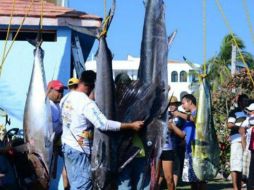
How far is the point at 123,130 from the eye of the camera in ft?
19.1

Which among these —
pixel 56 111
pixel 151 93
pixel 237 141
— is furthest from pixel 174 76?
pixel 151 93

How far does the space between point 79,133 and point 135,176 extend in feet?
2.20

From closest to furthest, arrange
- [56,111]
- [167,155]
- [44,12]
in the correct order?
[56,111] < [167,155] < [44,12]

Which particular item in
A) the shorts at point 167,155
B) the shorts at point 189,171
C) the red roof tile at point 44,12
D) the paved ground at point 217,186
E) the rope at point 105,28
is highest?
the red roof tile at point 44,12

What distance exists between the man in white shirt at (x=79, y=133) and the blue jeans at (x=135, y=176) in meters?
0.33

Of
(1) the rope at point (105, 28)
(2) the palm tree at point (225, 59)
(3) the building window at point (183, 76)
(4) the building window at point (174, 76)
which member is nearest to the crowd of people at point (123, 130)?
(1) the rope at point (105, 28)

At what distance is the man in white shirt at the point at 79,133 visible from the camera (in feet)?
19.8

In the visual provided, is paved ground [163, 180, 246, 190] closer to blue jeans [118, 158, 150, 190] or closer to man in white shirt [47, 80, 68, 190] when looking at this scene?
man in white shirt [47, 80, 68, 190]

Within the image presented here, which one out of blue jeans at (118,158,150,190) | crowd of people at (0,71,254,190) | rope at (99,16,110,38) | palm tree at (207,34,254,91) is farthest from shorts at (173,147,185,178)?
palm tree at (207,34,254,91)

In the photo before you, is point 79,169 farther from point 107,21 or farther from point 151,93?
point 107,21

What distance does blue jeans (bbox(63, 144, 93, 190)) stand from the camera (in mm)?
6047

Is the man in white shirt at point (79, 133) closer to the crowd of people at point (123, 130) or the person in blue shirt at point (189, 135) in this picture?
the crowd of people at point (123, 130)

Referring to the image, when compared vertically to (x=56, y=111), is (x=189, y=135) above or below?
below

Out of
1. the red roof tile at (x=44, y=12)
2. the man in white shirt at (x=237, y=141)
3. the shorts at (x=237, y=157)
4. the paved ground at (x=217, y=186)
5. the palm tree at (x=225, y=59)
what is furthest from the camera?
the palm tree at (x=225, y=59)
